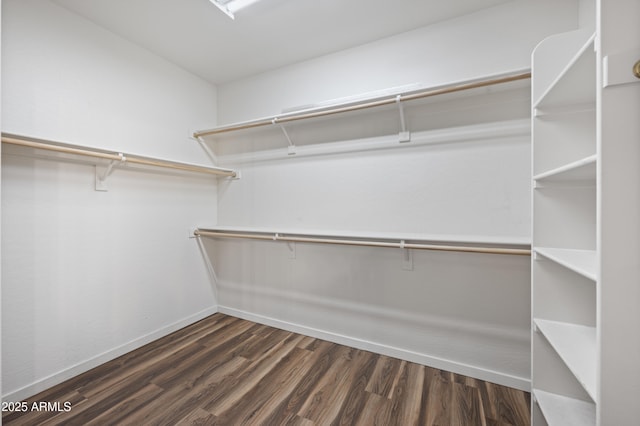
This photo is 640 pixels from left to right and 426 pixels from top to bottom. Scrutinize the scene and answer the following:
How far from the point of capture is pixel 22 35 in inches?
57.9

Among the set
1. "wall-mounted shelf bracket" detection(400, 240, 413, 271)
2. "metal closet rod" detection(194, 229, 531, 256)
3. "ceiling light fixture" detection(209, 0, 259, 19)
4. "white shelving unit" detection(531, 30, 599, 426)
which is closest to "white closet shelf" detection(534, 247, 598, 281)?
"white shelving unit" detection(531, 30, 599, 426)

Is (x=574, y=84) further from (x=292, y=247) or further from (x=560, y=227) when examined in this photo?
(x=292, y=247)

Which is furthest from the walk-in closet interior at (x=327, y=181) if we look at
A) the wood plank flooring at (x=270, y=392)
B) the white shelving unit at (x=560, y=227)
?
the wood plank flooring at (x=270, y=392)

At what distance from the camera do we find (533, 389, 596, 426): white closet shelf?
100 centimetres

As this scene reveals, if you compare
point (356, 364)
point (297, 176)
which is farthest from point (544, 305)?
point (297, 176)

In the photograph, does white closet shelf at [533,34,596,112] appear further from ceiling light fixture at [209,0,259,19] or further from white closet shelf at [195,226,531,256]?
ceiling light fixture at [209,0,259,19]

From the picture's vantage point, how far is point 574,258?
1.01m

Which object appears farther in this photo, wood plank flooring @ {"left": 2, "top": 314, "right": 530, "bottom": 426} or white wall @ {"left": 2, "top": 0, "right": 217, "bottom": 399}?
white wall @ {"left": 2, "top": 0, "right": 217, "bottom": 399}

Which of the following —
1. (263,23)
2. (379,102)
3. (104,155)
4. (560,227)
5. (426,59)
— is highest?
(263,23)

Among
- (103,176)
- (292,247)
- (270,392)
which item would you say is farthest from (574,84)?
(103,176)

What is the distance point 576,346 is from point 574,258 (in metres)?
0.33

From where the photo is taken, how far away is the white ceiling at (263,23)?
1629 millimetres

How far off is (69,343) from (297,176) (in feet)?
6.27

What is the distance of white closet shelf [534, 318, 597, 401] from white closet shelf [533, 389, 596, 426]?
0.28 m
